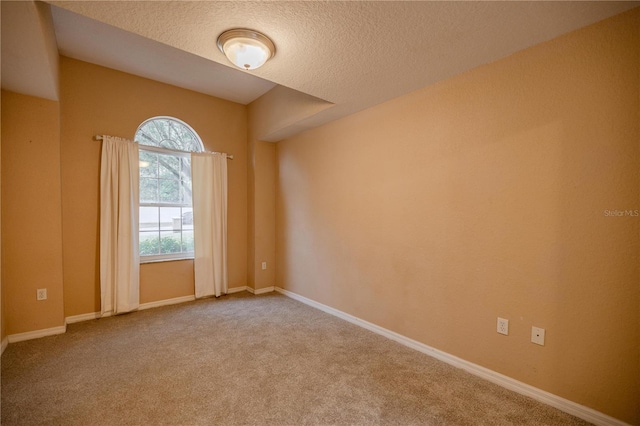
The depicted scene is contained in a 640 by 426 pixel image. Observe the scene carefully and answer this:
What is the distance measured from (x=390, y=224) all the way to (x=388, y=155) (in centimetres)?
69

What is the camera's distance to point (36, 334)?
2.73m

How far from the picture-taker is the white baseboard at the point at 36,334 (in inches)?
104

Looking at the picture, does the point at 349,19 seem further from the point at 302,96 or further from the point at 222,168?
the point at 222,168

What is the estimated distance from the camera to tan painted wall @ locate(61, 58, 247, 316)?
10.1 ft

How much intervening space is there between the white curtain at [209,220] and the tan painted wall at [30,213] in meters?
1.43

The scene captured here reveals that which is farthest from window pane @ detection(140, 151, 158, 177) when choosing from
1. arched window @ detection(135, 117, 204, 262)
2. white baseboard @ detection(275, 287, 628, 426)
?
white baseboard @ detection(275, 287, 628, 426)

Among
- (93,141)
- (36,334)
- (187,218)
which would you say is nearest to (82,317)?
(36,334)

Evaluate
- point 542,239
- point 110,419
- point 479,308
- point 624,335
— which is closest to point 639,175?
point 542,239

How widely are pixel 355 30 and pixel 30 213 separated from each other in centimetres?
336

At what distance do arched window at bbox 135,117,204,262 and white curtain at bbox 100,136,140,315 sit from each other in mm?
227

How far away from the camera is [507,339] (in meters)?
2.01

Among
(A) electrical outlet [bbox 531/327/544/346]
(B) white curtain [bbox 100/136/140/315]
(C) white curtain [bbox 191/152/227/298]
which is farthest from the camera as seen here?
(C) white curtain [bbox 191/152/227/298]

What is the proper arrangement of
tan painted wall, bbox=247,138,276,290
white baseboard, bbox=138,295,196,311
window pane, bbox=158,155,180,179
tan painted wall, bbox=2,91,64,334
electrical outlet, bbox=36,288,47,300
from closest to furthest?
1. tan painted wall, bbox=2,91,64,334
2. electrical outlet, bbox=36,288,47,300
3. white baseboard, bbox=138,295,196,311
4. window pane, bbox=158,155,180,179
5. tan painted wall, bbox=247,138,276,290

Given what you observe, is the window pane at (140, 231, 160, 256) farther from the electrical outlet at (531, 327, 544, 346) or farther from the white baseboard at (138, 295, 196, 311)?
the electrical outlet at (531, 327, 544, 346)
